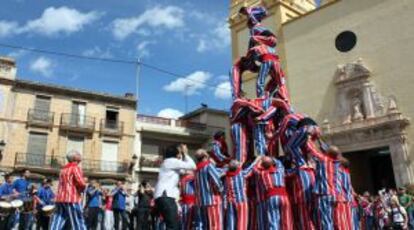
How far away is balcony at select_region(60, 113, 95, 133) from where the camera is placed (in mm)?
31906

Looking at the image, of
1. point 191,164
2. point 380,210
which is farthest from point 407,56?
point 191,164

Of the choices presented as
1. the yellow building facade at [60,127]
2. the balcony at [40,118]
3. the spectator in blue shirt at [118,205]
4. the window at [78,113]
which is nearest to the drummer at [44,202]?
the spectator in blue shirt at [118,205]

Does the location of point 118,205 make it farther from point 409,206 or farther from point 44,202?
point 409,206

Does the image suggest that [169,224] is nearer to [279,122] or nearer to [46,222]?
[279,122]

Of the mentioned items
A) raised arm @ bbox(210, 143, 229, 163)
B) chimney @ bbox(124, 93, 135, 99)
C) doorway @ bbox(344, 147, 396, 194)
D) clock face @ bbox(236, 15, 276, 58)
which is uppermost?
clock face @ bbox(236, 15, 276, 58)

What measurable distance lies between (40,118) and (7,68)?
417 centimetres

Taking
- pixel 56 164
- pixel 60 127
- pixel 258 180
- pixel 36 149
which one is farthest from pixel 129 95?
pixel 258 180

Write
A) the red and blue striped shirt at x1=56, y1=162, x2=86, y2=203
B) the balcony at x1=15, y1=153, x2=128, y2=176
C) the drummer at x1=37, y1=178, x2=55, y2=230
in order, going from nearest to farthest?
1. the red and blue striped shirt at x1=56, y1=162, x2=86, y2=203
2. the drummer at x1=37, y1=178, x2=55, y2=230
3. the balcony at x1=15, y1=153, x2=128, y2=176

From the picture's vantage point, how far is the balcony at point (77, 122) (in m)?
31.9

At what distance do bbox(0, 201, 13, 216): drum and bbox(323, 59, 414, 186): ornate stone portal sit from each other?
696 inches

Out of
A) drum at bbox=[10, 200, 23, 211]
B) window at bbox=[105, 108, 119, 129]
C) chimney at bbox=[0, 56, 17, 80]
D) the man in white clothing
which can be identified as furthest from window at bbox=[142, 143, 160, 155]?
the man in white clothing

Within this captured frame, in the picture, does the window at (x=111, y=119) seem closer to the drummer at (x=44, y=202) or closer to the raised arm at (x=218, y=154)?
the drummer at (x=44, y=202)

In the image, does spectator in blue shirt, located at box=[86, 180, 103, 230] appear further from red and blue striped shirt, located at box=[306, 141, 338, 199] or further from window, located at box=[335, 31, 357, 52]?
window, located at box=[335, 31, 357, 52]

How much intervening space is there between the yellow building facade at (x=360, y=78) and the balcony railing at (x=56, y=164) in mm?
12111
